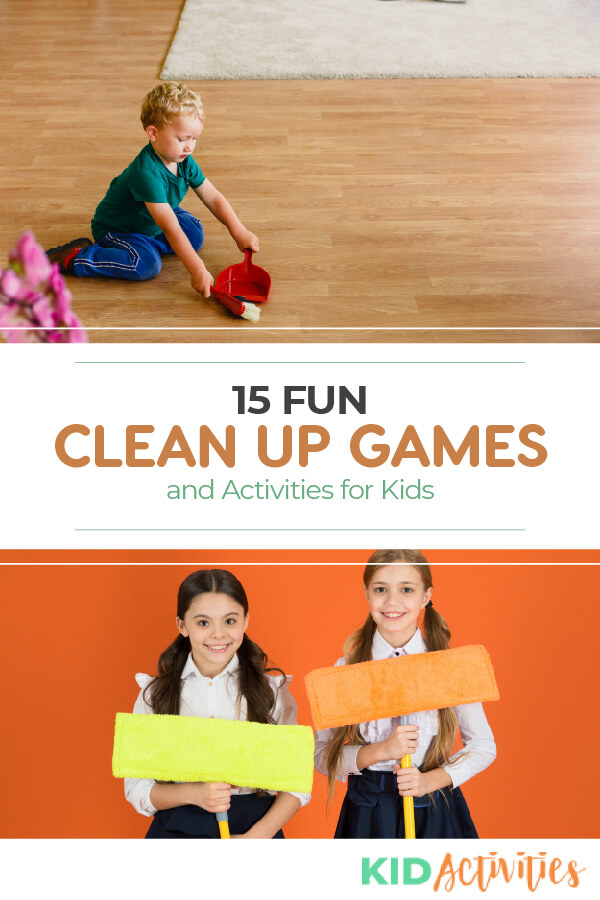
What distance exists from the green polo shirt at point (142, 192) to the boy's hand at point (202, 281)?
16cm

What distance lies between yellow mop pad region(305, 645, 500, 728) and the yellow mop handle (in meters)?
0.06

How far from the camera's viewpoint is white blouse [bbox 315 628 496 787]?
91cm

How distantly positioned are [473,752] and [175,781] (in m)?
0.31

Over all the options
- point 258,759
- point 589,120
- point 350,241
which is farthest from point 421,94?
point 258,759

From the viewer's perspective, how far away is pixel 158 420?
870 millimetres

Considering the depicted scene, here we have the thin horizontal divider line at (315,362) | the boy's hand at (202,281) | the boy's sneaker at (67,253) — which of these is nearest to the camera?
the thin horizontal divider line at (315,362)

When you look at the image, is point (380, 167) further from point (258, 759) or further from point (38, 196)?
point (258, 759)

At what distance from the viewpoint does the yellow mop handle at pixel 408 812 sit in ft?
2.97

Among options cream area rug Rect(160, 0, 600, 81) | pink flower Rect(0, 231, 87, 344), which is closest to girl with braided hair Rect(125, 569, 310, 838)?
pink flower Rect(0, 231, 87, 344)

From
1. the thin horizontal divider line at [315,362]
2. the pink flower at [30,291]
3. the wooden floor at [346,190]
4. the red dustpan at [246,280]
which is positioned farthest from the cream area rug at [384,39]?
the pink flower at [30,291]

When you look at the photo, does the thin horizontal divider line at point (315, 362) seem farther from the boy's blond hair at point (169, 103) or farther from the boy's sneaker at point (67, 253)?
the boy's sneaker at point (67, 253)

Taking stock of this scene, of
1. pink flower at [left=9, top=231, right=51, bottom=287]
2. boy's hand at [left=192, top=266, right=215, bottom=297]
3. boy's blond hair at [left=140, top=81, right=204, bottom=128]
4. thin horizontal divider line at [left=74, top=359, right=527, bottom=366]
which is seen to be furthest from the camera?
boy's hand at [left=192, top=266, right=215, bottom=297]
